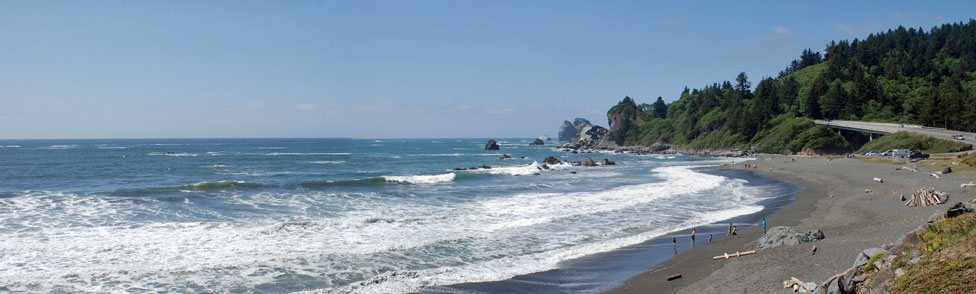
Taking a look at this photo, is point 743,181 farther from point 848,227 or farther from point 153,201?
point 153,201

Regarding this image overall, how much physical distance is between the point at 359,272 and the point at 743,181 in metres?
39.5

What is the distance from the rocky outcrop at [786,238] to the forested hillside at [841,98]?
73278mm

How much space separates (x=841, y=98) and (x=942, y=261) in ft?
360

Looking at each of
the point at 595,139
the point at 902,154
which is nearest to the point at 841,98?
the point at 902,154

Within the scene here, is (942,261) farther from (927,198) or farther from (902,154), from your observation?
(902,154)

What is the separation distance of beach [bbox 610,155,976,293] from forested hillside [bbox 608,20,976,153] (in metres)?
55.0

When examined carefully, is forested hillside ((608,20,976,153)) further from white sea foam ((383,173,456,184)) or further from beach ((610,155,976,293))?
white sea foam ((383,173,456,184))

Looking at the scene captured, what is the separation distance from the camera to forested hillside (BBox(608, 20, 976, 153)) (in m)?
82.6

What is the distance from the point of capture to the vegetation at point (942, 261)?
25.6ft

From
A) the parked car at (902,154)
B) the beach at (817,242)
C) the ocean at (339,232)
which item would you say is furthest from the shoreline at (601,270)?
the parked car at (902,154)

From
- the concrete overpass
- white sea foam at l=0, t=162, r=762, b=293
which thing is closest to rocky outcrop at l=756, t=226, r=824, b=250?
white sea foam at l=0, t=162, r=762, b=293

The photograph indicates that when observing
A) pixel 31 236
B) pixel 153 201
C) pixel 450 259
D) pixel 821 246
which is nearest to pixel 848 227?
pixel 821 246

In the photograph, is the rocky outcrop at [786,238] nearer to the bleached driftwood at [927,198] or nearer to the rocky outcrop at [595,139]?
the bleached driftwood at [927,198]

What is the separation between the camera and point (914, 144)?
61.4m
